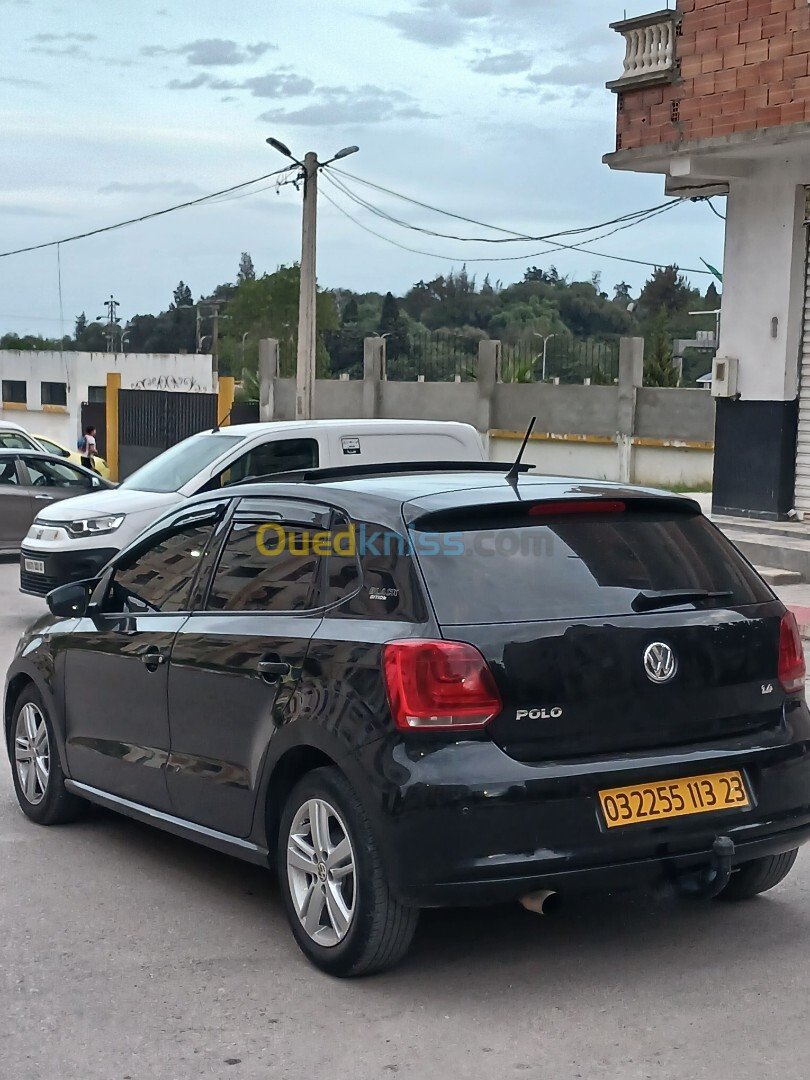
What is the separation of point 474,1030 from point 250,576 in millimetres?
1828

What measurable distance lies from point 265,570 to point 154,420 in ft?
105

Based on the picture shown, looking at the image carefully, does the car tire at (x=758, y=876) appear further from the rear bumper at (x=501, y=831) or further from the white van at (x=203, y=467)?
the white van at (x=203, y=467)

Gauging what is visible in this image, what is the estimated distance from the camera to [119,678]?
5.69 metres

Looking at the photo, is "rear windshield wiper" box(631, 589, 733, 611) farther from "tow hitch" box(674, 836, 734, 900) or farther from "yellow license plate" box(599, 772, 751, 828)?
"tow hitch" box(674, 836, 734, 900)

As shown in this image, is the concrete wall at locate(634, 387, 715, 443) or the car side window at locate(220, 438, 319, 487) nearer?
the car side window at locate(220, 438, 319, 487)

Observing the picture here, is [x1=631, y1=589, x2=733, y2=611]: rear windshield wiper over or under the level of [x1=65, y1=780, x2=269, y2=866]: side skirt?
over

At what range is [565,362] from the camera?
34.6 m

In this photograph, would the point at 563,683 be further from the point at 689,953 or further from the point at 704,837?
the point at 689,953

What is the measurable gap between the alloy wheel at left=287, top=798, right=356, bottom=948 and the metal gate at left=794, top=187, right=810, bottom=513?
13.3m

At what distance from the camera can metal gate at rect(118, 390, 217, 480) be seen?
34.5m

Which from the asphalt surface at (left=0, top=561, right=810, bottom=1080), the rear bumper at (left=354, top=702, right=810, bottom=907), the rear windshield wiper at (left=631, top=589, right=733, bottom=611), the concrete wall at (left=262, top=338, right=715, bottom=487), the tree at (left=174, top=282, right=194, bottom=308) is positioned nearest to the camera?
the asphalt surface at (left=0, top=561, right=810, bottom=1080)

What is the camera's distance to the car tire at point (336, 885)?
426 cm

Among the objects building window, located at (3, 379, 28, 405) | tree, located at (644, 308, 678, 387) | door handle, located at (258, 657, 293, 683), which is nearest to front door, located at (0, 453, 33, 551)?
door handle, located at (258, 657, 293, 683)

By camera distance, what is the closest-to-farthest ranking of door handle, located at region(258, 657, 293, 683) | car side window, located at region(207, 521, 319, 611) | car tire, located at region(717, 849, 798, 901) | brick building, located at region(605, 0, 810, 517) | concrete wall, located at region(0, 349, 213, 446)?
door handle, located at region(258, 657, 293, 683) < car side window, located at region(207, 521, 319, 611) < car tire, located at region(717, 849, 798, 901) < brick building, located at region(605, 0, 810, 517) < concrete wall, located at region(0, 349, 213, 446)
